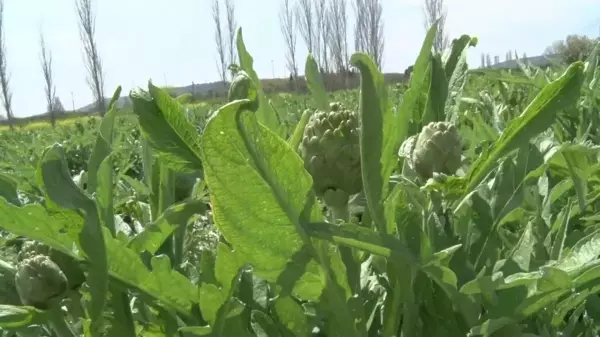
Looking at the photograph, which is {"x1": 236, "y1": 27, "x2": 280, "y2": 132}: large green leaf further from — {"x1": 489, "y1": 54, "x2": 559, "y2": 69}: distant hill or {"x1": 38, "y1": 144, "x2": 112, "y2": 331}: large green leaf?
{"x1": 489, "y1": 54, "x2": 559, "y2": 69}: distant hill

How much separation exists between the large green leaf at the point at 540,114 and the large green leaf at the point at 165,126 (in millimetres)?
249

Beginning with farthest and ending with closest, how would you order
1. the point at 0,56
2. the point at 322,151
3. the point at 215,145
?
the point at 0,56
the point at 322,151
the point at 215,145

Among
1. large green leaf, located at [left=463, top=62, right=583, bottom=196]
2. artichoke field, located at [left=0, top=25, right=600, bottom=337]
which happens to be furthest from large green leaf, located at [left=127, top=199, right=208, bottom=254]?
large green leaf, located at [left=463, top=62, right=583, bottom=196]

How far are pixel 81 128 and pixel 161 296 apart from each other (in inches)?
173

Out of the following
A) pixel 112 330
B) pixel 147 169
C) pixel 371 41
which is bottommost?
pixel 112 330

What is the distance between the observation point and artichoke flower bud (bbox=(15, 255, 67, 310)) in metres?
0.59

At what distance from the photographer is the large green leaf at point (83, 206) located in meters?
0.49

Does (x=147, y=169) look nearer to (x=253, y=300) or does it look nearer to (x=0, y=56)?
(x=253, y=300)

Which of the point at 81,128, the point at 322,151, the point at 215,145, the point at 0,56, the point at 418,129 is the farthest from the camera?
the point at 0,56

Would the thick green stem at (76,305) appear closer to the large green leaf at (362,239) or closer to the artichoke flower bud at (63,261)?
the artichoke flower bud at (63,261)

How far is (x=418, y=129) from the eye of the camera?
28.8 inches

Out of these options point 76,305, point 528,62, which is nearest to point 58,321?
point 76,305

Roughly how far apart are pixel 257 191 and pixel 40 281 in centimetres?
24

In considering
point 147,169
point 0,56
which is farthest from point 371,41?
point 147,169
